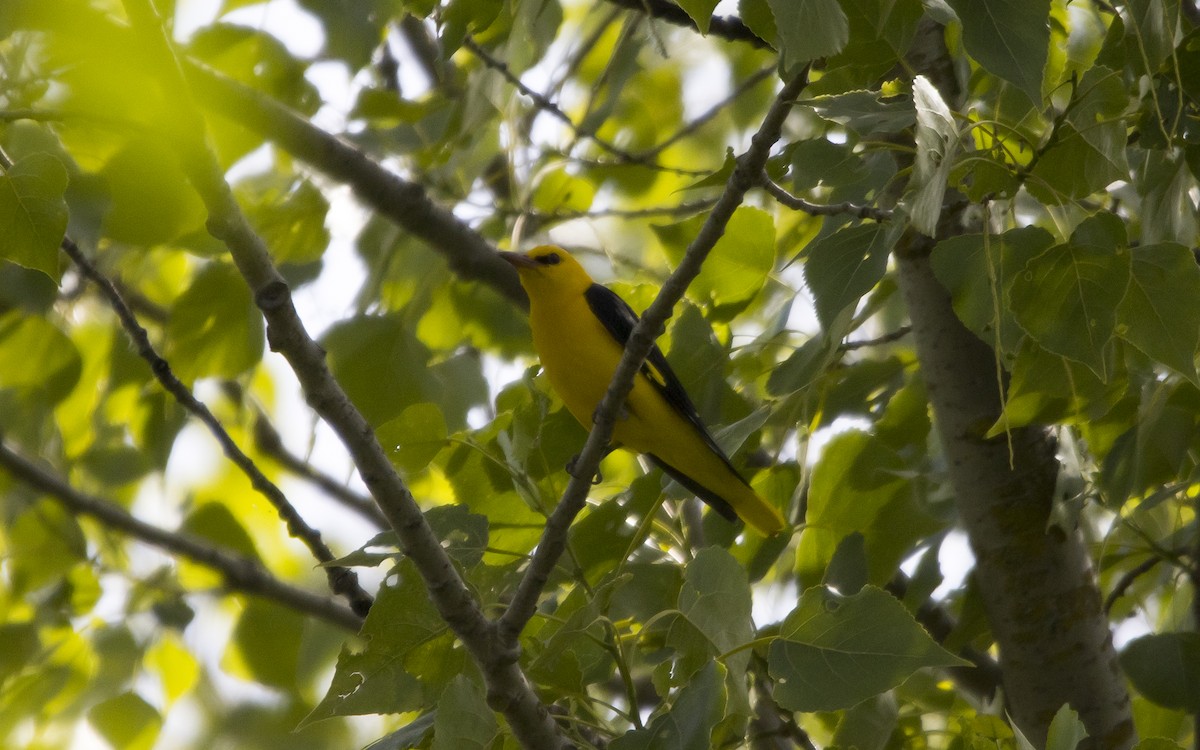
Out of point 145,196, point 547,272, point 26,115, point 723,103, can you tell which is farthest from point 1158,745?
point 723,103

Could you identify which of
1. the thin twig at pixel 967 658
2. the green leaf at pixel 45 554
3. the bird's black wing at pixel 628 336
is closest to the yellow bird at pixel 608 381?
the bird's black wing at pixel 628 336

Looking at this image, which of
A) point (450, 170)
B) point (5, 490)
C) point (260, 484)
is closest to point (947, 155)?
point (260, 484)

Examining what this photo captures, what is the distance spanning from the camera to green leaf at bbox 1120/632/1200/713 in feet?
9.62

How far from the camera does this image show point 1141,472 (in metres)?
2.79

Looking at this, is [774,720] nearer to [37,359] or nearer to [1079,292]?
[1079,292]

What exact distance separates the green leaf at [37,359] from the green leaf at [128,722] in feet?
3.10

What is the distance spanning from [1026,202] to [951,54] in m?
0.74

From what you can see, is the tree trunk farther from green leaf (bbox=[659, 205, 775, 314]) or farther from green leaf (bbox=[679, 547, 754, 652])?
green leaf (bbox=[679, 547, 754, 652])

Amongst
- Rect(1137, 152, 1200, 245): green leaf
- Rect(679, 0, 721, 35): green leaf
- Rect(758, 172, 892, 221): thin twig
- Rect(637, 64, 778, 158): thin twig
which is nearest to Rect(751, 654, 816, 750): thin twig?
Rect(758, 172, 892, 221): thin twig

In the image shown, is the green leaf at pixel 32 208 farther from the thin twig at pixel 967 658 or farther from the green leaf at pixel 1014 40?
the thin twig at pixel 967 658

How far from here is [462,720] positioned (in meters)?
2.07

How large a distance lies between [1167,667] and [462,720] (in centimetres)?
186

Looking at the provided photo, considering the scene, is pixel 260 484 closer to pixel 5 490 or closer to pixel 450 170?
pixel 450 170

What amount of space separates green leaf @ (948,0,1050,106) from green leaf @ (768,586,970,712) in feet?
2.70
